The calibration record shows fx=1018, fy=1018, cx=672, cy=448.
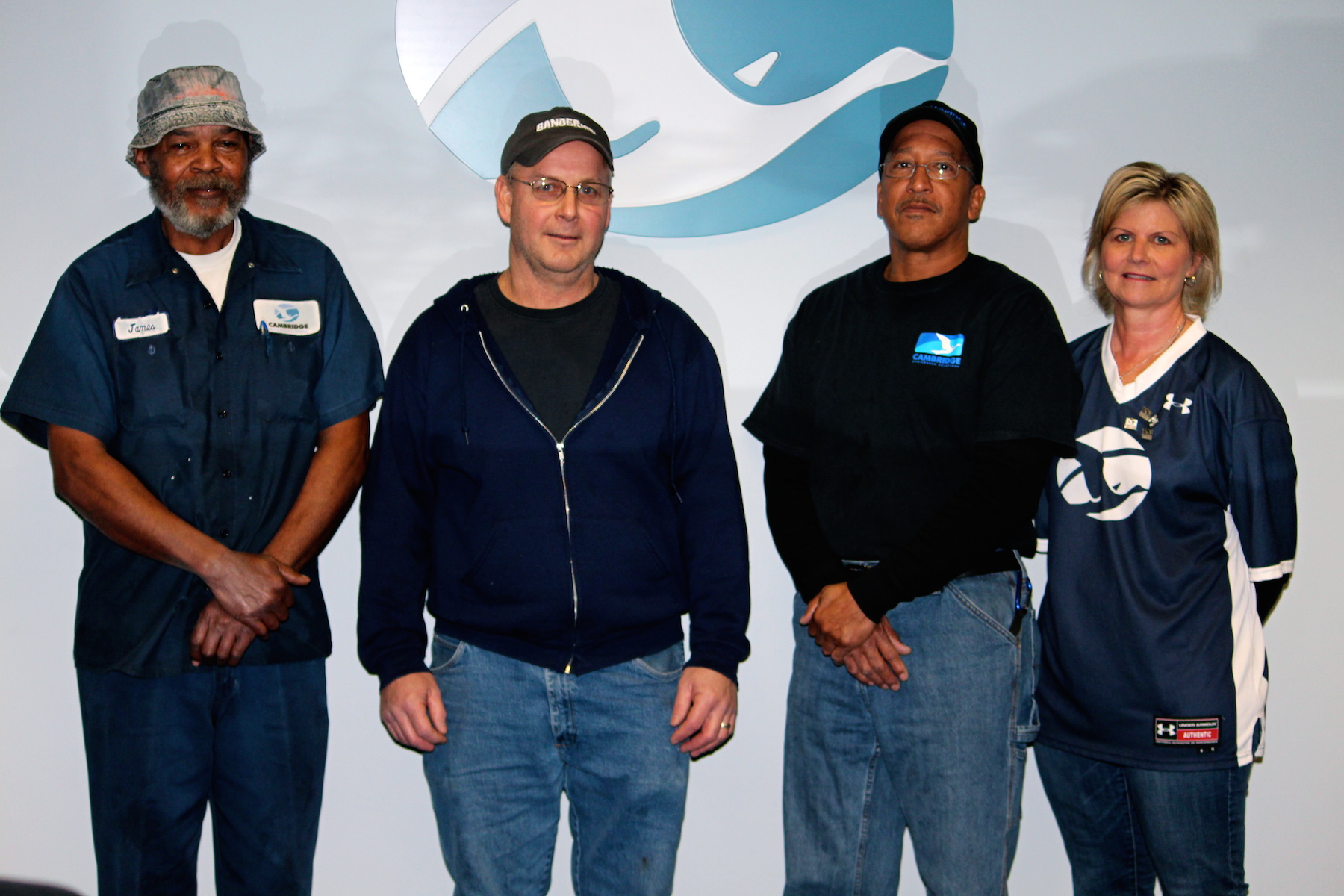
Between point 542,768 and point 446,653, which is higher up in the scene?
point 446,653

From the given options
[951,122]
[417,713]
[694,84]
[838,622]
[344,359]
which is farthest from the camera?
[694,84]

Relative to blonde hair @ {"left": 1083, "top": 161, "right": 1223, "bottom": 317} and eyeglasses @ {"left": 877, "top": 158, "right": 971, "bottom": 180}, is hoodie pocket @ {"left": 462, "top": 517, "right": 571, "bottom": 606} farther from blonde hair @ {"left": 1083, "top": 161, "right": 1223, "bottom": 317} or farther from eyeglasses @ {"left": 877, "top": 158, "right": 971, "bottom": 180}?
blonde hair @ {"left": 1083, "top": 161, "right": 1223, "bottom": 317}

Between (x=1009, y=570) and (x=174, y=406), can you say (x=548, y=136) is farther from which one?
(x=1009, y=570)

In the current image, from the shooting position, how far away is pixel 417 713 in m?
1.83

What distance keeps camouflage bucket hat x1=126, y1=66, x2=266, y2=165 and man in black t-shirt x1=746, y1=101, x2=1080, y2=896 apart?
130cm

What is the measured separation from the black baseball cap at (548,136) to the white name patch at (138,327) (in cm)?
75

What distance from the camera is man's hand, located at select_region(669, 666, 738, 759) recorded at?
73.0 inches

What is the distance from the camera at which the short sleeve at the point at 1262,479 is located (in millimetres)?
1970

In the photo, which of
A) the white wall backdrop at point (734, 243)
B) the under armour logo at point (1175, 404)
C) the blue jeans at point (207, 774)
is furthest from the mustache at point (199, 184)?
the under armour logo at point (1175, 404)

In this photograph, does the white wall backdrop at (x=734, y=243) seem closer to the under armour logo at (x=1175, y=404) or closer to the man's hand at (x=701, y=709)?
the under armour logo at (x=1175, y=404)

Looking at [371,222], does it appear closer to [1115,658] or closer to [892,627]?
[892,627]

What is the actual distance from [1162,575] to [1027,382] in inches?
18.5

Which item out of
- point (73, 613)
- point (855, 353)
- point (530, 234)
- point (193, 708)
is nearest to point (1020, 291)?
point (855, 353)

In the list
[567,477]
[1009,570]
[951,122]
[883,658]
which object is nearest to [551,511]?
[567,477]
